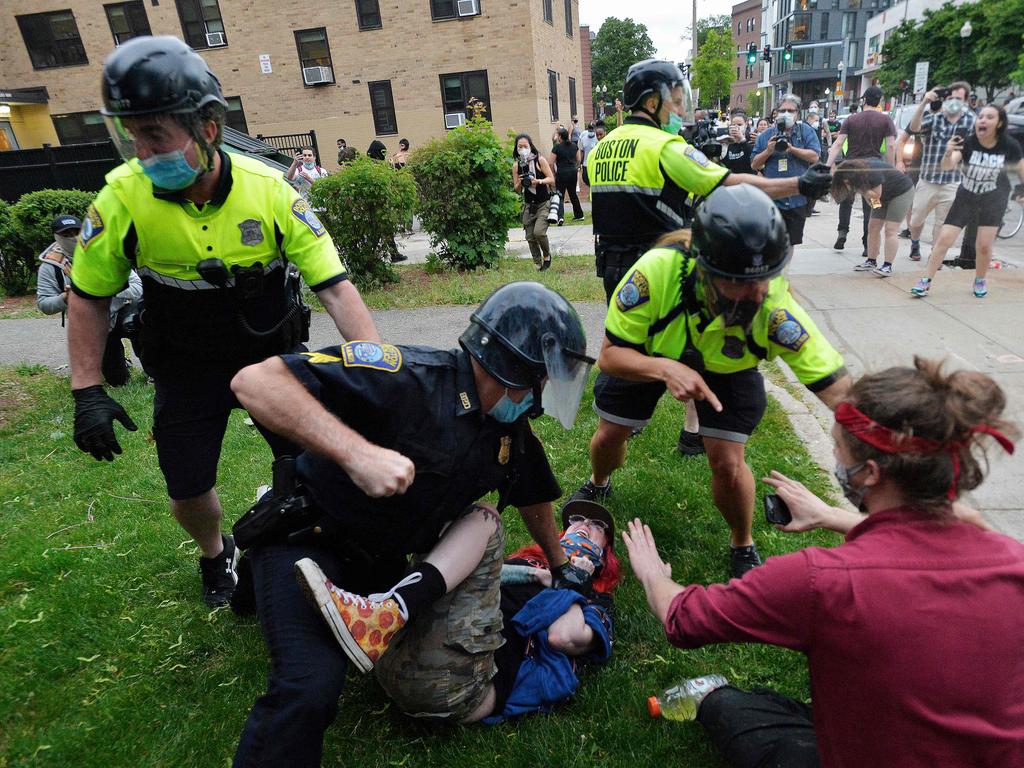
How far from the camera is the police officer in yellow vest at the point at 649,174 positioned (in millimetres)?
3598

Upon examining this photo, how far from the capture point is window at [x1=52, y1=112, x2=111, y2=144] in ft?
76.3

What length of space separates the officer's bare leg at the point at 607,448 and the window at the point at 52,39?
26.7 meters

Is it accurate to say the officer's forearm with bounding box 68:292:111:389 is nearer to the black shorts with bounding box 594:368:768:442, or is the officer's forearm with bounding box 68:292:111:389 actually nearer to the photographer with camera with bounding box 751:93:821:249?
the black shorts with bounding box 594:368:768:442

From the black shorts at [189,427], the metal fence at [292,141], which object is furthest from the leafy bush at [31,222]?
the metal fence at [292,141]

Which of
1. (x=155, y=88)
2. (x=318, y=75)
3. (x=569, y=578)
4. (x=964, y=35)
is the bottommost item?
(x=569, y=578)

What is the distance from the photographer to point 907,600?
1.37 meters

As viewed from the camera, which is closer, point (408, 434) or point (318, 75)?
point (408, 434)

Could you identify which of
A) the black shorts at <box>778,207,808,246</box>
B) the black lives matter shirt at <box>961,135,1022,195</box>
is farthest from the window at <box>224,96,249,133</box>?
the black lives matter shirt at <box>961,135,1022,195</box>

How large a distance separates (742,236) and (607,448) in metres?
1.44

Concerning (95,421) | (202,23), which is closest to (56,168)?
(202,23)

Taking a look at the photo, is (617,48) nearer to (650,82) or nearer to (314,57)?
(314,57)

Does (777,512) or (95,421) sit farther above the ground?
→ (95,421)

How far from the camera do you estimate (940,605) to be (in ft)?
4.46

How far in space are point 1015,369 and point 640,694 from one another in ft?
14.6
